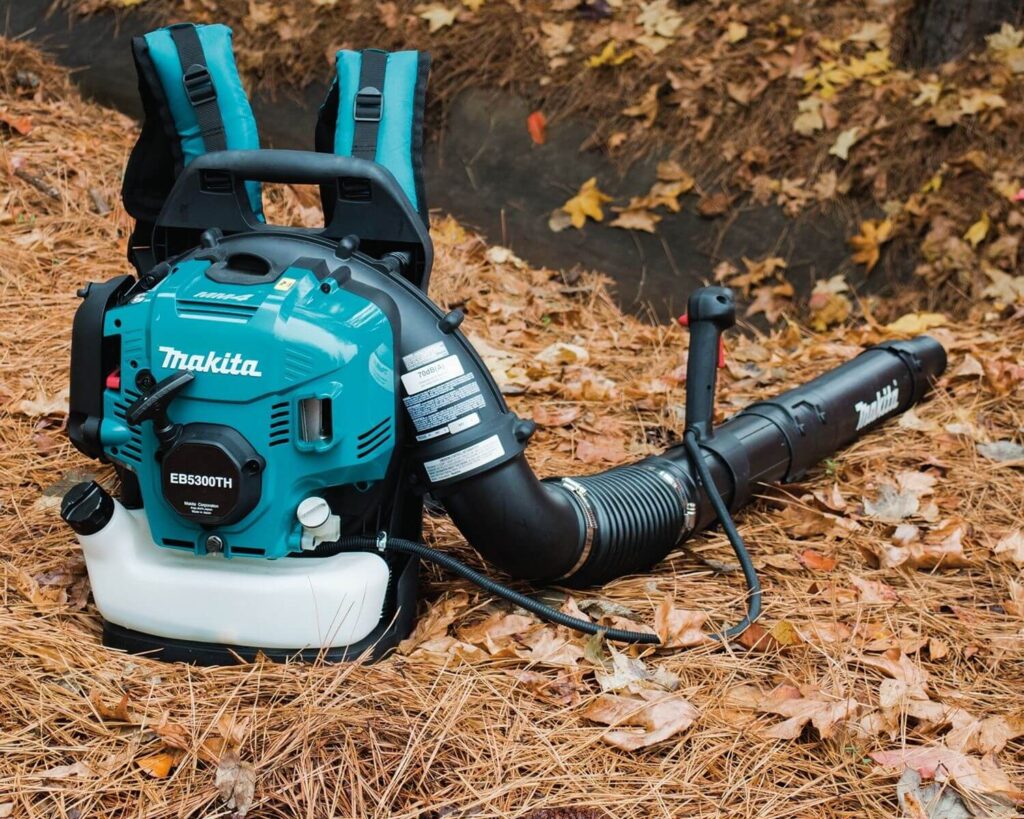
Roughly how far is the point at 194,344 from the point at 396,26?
414cm

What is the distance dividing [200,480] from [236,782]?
491 millimetres

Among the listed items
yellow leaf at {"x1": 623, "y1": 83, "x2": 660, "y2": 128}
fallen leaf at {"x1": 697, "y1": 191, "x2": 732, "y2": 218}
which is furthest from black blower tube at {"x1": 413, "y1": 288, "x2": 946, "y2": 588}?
yellow leaf at {"x1": 623, "y1": 83, "x2": 660, "y2": 128}

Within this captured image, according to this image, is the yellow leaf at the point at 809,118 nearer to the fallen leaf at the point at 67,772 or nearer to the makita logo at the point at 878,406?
the makita logo at the point at 878,406

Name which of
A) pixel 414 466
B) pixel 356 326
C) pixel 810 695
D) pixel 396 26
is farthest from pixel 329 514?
pixel 396 26

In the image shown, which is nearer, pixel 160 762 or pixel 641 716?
pixel 160 762

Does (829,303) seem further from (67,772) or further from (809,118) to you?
(67,772)

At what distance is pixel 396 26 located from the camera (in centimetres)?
543

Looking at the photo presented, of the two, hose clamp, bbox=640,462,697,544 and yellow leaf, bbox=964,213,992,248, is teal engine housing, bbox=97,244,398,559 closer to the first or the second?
hose clamp, bbox=640,462,697,544

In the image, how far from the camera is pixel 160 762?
1.67m

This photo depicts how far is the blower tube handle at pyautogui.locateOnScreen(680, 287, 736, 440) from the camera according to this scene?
100.0 inches

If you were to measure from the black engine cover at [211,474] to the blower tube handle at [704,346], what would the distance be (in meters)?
1.21

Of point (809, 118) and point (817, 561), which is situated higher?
point (809, 118)

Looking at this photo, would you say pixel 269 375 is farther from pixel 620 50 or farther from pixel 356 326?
pixel 620 50

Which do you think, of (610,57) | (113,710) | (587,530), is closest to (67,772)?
(113,710)
